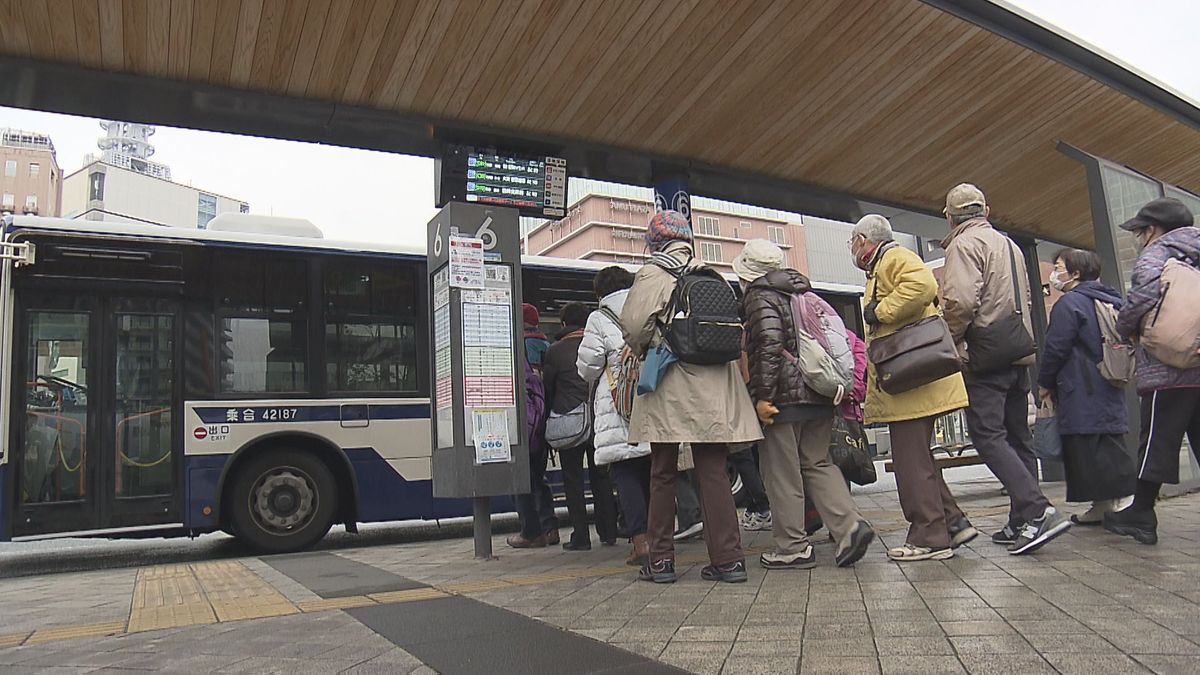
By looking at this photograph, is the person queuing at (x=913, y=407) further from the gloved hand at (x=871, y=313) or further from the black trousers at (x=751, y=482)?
the black trousers at (x=751, y=482)

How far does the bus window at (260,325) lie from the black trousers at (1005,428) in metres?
5.81

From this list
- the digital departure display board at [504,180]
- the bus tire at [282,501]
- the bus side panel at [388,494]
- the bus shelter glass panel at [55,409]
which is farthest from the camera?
the bus side panel at [388,494]

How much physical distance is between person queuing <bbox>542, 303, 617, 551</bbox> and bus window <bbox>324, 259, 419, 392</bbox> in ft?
8.22

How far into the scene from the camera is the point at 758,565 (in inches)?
199

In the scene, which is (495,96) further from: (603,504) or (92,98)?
(603,504)

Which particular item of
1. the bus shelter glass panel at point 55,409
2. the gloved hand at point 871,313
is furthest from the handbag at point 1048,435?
the bus shelter glass panel at point 55,409

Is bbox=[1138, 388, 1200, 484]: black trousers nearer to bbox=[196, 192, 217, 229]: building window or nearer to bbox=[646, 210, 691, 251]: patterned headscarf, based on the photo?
bbox=[646, 210, 691, 251]: patterned headscarf

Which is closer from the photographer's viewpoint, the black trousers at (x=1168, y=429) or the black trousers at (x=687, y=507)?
the black trousers at (x=1168, y=429)

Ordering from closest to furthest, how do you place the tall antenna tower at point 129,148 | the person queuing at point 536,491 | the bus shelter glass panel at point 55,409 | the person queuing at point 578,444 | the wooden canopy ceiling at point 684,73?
the wooden canopy ceiling at point 684,73, the person queuing at point 578,444, the person queuing at point 536,491, the bus shelter glass panel at point 55,409, the tall antenna tower at point 129,148

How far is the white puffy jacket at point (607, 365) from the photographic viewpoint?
5.35m

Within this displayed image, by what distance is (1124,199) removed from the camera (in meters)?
7.85

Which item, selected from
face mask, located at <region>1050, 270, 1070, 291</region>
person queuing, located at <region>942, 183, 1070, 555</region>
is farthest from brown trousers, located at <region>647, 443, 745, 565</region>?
face mask, located at <region>1050, 270, 1070, 291</region>

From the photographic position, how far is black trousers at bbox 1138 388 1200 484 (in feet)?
15.7

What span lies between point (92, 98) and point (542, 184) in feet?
11.7
